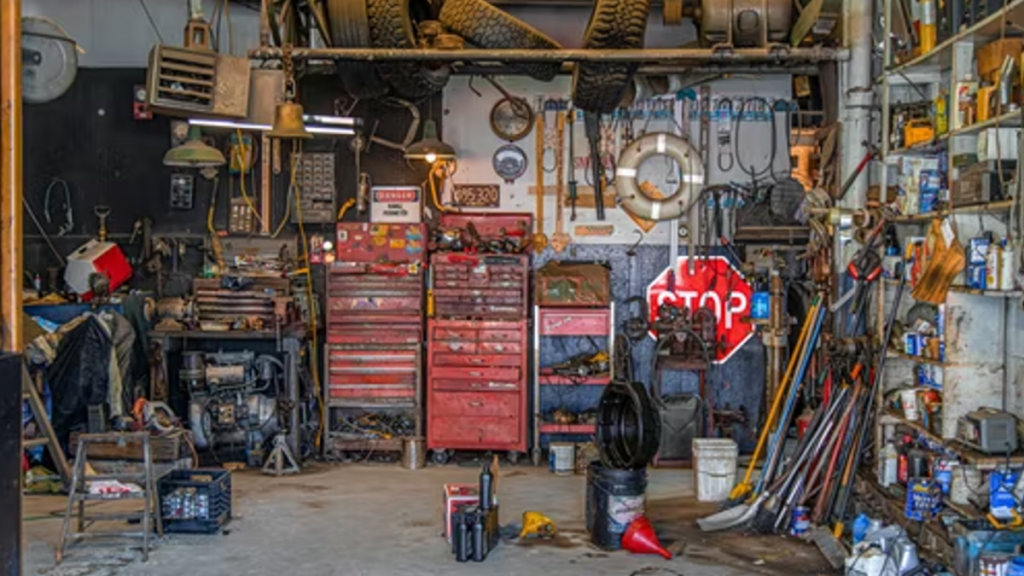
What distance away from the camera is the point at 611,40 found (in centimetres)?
636

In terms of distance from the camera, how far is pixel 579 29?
315 inches

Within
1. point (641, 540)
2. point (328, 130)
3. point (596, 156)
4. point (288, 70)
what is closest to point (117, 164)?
point (328, 130)

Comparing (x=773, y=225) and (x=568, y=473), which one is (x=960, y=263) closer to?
(x=773, y=225)

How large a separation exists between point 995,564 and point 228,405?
5.22 meters

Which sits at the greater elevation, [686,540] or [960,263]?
[960,263]

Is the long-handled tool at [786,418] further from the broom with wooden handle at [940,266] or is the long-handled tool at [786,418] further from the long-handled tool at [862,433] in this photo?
the broom with wooden handle at [940,266]

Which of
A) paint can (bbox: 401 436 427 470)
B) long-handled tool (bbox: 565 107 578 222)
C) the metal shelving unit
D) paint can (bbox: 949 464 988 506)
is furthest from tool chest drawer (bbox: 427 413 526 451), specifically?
paint can (bbox: 949 464 988 506)

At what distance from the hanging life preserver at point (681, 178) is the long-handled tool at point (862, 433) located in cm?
235

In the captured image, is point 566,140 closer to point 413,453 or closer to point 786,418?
point 413,453

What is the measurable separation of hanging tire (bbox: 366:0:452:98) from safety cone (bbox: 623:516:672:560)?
3123mm

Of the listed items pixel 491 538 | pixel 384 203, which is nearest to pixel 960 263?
pixel 491 538

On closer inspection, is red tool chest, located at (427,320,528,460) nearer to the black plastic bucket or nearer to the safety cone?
the black plastic bucket

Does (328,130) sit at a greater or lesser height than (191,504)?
greater

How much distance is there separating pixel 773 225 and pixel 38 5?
5.67 meters
